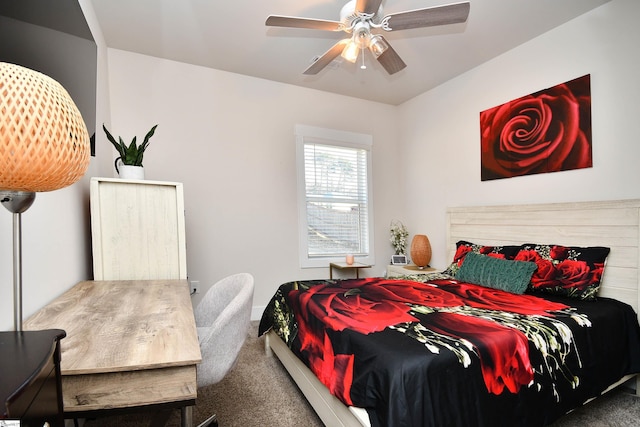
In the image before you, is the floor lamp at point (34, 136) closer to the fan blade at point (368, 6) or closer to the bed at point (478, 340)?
the bed at point (478, 340)

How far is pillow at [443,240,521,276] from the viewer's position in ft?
8.54

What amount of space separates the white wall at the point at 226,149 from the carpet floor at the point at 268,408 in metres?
1.30

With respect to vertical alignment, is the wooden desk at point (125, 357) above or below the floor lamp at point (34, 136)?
below

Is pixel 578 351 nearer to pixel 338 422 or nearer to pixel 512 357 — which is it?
pixel 512 357

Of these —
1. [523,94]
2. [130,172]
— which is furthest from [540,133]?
[130,172]

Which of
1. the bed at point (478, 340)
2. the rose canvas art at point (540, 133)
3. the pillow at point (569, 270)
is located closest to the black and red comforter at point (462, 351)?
the bed at point (478, 340)

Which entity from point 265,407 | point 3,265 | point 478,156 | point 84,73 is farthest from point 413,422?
point 478,156

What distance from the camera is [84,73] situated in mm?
1779

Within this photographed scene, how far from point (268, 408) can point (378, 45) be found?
2.43m

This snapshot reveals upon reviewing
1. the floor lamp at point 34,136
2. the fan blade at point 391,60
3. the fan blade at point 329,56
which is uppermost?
the fan blade at point 329,56

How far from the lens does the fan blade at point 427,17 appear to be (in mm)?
1715

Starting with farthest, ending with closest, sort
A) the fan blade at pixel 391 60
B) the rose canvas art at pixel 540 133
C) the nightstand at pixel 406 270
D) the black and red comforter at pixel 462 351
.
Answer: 1. the nightstand at pixel 406 270
2. the rose canvas art at pixel 540 133
3. the fan blade at pixel 391 60
4. the black and red comforter at pixel 462 351

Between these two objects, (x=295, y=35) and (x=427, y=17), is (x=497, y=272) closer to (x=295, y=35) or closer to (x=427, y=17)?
(x=427, y=17)

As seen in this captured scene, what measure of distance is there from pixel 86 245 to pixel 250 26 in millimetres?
2082
